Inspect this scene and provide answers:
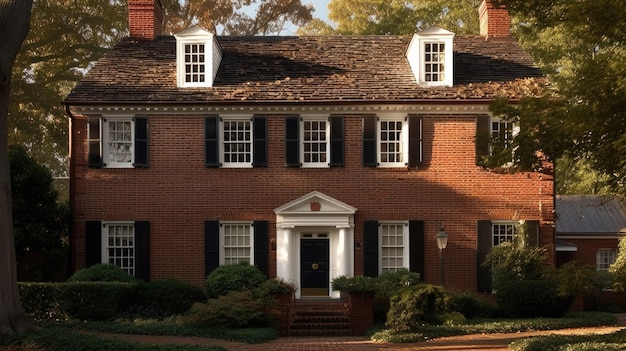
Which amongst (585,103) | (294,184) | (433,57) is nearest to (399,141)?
(433,57)

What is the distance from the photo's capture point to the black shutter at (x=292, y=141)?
23953mm

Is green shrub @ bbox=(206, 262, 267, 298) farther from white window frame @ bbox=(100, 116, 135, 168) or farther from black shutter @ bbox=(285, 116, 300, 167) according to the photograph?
white window frame @ bbox=(100, 116, 135, 168)

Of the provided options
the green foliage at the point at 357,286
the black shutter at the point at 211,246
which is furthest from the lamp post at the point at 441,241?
the black shutter at the point at 211,246

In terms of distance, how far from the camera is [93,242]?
23688 millimetres

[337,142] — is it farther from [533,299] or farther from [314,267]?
[533,299]

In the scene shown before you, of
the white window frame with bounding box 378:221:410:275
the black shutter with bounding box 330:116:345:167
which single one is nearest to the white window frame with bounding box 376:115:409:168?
the black shutter with bounding box 330:116:345:167

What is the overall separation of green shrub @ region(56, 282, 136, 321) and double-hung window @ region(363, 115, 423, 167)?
26.4 ft

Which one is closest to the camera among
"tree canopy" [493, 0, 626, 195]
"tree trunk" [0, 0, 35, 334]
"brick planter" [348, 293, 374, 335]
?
"tree canopy" [493, 0, 626, 195]

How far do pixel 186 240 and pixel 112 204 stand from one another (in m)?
2.35

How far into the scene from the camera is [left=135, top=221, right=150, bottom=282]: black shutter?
2364 centimetres

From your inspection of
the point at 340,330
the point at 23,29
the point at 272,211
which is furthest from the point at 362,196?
the point at 23,29

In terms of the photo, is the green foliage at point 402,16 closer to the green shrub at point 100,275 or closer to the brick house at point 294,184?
the brick house at point 294,184

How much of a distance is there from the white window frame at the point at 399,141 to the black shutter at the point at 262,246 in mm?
3766

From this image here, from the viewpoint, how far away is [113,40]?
35688 millimetres
